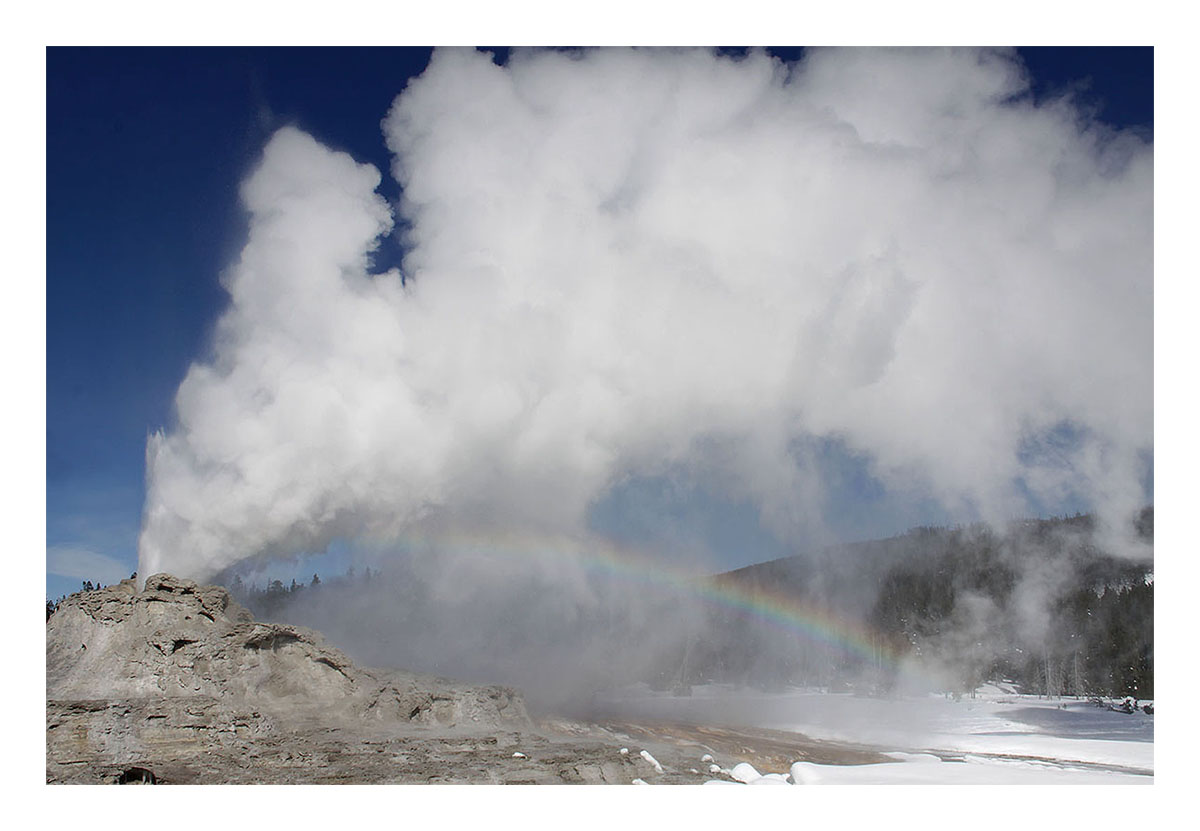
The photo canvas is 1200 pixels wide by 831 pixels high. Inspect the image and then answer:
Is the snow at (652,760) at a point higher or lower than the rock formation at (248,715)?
lower

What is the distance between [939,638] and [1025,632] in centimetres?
261

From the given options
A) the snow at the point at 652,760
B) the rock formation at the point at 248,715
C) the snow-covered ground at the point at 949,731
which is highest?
the rock formation at the point at 248,715

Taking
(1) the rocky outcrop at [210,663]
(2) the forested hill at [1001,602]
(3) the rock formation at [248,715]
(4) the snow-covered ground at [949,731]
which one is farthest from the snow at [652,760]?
(2) the forested hill at [1001,602]

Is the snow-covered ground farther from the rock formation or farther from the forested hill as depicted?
the rock formation

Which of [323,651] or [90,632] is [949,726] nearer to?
[323,651]

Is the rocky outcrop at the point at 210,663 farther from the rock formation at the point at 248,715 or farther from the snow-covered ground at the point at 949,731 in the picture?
the snow-covered ground at the point at 949,731

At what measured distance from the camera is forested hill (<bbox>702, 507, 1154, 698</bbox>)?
19.8 m

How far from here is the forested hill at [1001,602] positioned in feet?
65.0

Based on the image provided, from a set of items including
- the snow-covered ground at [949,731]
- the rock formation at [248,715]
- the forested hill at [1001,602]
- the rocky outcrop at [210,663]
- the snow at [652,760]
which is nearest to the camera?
the snow-covered ground at [949,731]

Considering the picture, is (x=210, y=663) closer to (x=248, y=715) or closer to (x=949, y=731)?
(x=248, y=715)

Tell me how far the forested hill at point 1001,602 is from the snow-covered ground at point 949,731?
1541mm

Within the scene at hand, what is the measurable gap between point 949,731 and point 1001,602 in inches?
384

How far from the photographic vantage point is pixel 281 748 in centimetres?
1015

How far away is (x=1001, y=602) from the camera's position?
23.8 metres
